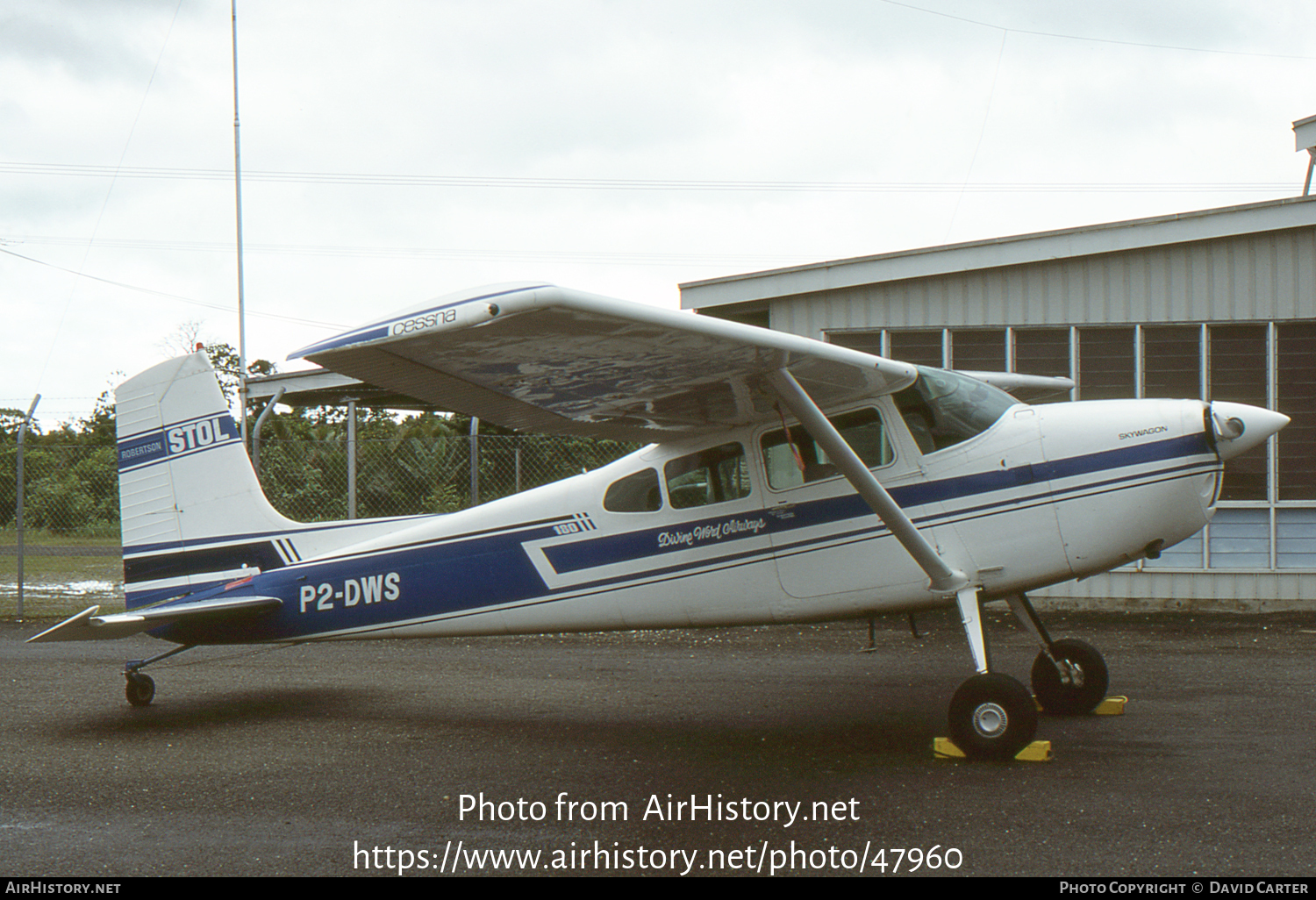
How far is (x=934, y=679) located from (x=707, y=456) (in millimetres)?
2830

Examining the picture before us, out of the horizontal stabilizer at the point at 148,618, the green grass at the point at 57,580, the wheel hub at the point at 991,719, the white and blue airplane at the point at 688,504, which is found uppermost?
the white and blue airplane at the point at 688,504

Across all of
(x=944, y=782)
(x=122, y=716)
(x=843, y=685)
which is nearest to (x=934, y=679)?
(x=843, y=685)

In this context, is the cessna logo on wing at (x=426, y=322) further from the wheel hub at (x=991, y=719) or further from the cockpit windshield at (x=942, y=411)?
the wheel hub at (x=991, y=719)

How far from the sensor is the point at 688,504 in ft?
20.4

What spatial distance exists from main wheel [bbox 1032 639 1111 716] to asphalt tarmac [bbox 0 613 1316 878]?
0.14 meters

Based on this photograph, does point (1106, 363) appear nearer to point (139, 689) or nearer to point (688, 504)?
point (688, 504)

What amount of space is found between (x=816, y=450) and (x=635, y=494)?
47.8 inches

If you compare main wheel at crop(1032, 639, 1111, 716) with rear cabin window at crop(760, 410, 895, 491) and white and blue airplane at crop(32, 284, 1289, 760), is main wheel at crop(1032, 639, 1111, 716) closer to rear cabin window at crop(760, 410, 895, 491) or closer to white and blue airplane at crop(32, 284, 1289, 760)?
white and blue airplane at crop(32, 284, 1289, 760)

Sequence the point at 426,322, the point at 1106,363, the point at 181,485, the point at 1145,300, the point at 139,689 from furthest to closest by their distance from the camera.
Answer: the point at 1106,363 < the point at 1145,300 < the point at 181,485 < the point at 139,689 < the point at 426,322

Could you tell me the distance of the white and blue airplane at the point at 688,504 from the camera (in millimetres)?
4949

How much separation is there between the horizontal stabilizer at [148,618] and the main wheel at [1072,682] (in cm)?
516

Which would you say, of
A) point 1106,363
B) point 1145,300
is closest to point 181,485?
point 1106,363

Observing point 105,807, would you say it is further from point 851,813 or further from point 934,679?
point 934,679

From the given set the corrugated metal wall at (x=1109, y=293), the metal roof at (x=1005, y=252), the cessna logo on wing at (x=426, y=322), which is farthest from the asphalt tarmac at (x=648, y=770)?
the metal roof at (x=1005, y=252)
